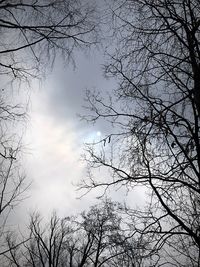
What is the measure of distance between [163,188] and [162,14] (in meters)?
3.58

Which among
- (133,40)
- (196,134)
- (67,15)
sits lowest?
(196,134)

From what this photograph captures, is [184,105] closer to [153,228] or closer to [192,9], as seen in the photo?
[192,9]

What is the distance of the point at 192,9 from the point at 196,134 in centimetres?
238

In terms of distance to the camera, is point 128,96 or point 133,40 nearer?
point 133,40

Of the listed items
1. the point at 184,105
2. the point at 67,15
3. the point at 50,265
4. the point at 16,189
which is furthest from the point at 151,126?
the point at 50,265

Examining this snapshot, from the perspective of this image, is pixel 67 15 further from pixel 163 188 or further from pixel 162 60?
pixel 163 188

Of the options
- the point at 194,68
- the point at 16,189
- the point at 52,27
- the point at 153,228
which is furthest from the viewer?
the point at 16,189

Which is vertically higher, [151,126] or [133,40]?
[133,40]

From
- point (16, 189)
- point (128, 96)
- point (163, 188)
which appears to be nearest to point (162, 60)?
point (128, 96)

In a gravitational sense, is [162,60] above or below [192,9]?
below

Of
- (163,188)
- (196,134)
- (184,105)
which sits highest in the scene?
(184,105)

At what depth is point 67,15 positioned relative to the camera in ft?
16.7

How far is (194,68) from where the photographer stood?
5703mm

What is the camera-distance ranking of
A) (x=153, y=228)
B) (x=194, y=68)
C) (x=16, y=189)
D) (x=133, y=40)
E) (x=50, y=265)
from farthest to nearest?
(x=50, y=265), (x=16, y=189), (x=153, y=228), (x=133, y=40), (x=194, y=68)
